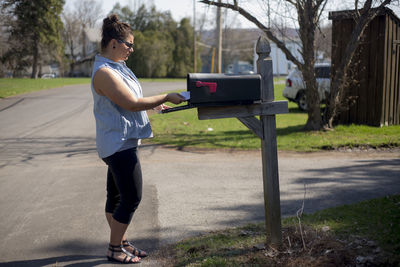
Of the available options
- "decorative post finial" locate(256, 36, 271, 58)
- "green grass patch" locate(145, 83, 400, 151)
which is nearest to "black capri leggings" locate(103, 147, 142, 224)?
"decorative post finial" locate(256, 36, 271, 58)

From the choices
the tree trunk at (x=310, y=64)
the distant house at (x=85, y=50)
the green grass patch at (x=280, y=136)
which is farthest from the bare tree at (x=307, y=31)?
the distant house at (x=85, y=50)

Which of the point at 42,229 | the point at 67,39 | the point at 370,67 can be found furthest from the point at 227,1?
the point at 67,39

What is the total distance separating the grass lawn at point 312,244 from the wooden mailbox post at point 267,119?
237 mm

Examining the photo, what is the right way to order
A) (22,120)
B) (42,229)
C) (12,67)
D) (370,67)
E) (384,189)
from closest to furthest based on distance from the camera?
(42,229)
(384,189)
(370,67)
(22,120)
(12,67)

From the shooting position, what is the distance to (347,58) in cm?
1035

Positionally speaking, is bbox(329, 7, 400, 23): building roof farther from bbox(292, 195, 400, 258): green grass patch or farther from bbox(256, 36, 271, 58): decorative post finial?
bbox(256, 36, 271, 58): decorative post finial

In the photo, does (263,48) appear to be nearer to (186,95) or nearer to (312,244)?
(186,95)

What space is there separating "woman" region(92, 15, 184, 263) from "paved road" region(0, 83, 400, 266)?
758 mm

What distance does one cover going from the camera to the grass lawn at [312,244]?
10.7ft

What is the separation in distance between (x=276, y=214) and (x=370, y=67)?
935 centimetres

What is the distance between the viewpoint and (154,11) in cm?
5816

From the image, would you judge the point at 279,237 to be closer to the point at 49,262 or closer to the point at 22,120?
the point at 49,262

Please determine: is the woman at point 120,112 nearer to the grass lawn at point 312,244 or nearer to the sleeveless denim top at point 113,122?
the sleeveless denim top at point 113,122

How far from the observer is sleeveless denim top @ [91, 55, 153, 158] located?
323 cm
